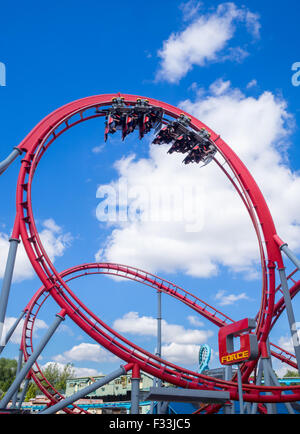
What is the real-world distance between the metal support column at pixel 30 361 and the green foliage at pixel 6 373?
46.7 m

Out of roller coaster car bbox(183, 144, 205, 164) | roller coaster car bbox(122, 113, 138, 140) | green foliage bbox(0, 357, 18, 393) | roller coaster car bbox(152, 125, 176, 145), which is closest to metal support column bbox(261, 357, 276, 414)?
roller coaster car bbox(183, 144, 205, 164)

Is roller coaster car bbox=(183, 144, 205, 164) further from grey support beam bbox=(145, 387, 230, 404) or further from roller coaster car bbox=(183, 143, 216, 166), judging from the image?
grey support beam bbox=(145, 387, 230, 404)

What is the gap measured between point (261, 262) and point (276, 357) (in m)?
7.83

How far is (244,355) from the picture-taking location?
9.33m

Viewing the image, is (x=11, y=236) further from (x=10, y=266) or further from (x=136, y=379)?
(x=136, y=379)

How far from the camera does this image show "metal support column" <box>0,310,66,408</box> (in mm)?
10547

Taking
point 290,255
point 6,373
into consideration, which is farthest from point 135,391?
point 6,373

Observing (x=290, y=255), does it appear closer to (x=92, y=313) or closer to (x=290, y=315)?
(x=290, y=315)

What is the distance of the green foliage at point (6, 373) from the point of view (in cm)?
5234

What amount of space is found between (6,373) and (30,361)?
4948 cm

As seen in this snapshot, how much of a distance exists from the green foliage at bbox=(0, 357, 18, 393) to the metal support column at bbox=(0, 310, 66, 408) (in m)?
46.7

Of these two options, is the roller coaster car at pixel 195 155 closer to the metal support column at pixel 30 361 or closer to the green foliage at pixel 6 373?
the metal support column at pixel 30 361

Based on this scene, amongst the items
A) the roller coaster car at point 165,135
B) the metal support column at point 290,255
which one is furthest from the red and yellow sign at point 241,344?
the roller coaster car at point 165,135

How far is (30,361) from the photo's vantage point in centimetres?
1105
